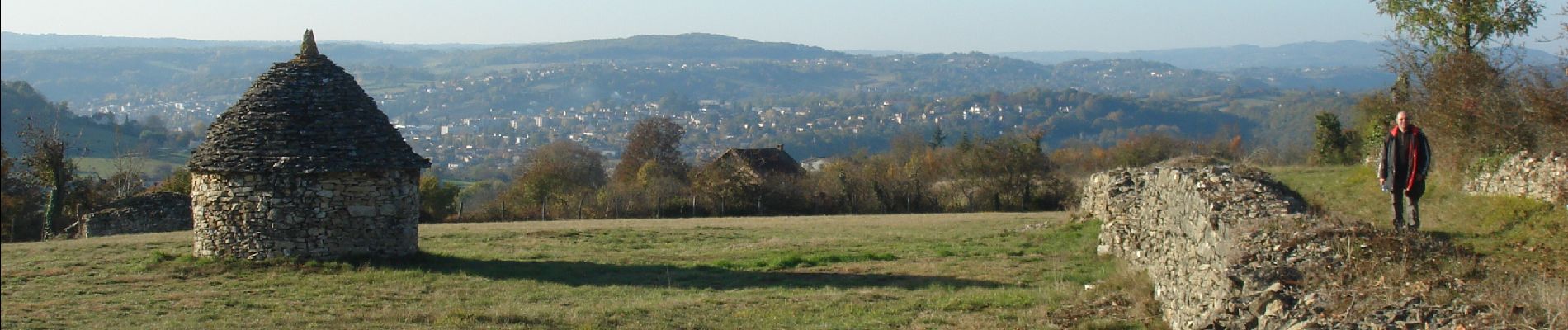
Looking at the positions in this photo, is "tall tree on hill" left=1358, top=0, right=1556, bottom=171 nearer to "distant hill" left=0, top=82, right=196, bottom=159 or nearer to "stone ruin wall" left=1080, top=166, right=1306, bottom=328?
"stone ruin wall" left=1080, top=166, right=1306, bottom=328

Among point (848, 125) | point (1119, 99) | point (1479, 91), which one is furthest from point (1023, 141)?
point (1119, 99)

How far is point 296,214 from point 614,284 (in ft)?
Answer: 19.8

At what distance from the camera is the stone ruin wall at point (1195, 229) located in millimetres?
9734

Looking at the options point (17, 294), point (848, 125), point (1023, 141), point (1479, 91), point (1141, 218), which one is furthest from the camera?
point (848, 125)

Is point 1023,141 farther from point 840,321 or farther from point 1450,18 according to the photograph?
point 840,321

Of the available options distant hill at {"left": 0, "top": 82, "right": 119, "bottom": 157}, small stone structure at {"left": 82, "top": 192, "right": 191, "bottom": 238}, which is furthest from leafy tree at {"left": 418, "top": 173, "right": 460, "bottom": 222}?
distant hill at {"left": 0, "top": 82, "right": 119, "bottom": 157}

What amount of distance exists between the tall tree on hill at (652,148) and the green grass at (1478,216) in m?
53.3

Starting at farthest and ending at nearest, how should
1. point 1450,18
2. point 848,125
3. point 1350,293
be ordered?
point 848,125 < point 1450,18 < point 1350,293

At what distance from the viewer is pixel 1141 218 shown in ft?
56.5

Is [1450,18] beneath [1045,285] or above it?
above

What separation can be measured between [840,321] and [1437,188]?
658 inches

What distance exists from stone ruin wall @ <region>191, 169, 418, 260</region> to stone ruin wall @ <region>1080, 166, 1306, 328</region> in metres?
12.9

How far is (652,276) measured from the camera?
1923cm

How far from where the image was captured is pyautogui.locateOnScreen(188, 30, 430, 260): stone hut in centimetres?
1955
